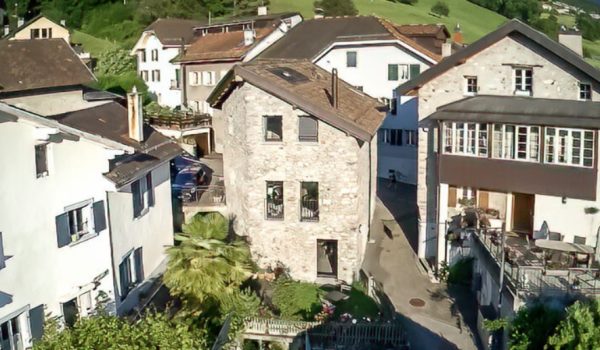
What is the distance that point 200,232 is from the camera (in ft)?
79.9

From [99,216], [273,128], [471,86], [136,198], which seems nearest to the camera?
[99,216]

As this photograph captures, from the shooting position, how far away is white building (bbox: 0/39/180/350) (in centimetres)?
1850

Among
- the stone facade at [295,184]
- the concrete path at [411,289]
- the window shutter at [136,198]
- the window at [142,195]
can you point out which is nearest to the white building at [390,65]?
the concrete path at [411,289]

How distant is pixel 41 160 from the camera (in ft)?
64.7

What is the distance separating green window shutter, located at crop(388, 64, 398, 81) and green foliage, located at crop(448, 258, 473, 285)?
18761 mm

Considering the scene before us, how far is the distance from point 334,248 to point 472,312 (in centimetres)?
640

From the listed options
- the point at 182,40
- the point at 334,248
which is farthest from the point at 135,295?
the point at 182,40

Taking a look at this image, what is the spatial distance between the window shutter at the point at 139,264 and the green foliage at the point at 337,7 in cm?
7702

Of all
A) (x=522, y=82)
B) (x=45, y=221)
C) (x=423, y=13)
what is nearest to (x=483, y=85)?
A: (x=522, y=82)

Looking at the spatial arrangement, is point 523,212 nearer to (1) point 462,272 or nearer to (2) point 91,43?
(1) point 462,272

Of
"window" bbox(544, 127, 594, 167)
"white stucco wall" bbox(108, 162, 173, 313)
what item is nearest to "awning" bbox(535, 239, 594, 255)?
"window" bbox(544, 127, 594, 167)

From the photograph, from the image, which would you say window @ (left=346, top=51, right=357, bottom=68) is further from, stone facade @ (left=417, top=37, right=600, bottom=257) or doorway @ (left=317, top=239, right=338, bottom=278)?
doorway @ (left=317, top=239, right=338, bottom=278)

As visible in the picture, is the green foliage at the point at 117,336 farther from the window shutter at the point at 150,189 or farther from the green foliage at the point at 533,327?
the window shutter at the point at 150,189

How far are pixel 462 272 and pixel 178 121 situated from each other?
28.4 metres
